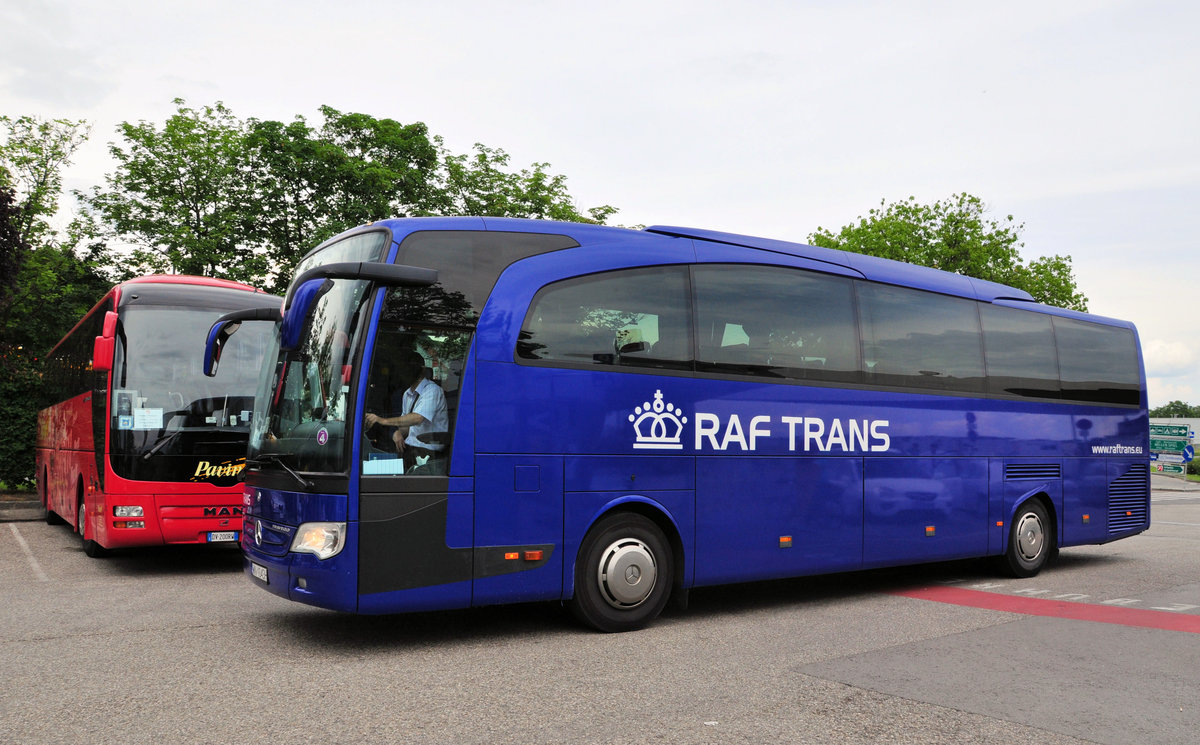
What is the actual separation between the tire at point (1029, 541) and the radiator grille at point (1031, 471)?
→ 0.34 m

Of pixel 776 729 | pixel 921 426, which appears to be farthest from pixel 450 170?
pixel 776 729

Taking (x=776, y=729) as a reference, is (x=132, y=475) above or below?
above

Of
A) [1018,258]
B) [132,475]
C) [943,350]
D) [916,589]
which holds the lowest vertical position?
[916,589]

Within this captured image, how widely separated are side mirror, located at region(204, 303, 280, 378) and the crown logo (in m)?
3.28

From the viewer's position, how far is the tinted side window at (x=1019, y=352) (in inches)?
425

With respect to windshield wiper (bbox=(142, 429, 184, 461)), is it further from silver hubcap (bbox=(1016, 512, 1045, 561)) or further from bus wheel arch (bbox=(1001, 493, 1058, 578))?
silver hubcap (bbox=(1016, 512, 1045, 561))

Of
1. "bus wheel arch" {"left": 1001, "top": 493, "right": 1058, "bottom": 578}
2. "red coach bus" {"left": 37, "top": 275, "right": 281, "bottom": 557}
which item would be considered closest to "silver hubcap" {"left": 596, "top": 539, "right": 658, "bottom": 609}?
"red coach bus" {"left": 37, "top": 275, "right": 281, "bottom": 557}

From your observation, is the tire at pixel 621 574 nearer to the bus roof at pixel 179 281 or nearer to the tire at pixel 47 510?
the bus roof at pixel 179 281

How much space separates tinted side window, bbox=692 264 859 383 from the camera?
8.16m

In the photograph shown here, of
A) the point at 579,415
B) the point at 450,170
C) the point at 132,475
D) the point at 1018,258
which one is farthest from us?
the point at 1018,258

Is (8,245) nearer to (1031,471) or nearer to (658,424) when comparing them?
(658,424)

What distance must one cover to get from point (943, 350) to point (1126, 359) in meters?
4.35

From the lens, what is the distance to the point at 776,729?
484cm

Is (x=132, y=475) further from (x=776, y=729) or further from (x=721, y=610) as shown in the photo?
(x=776, y=729)
